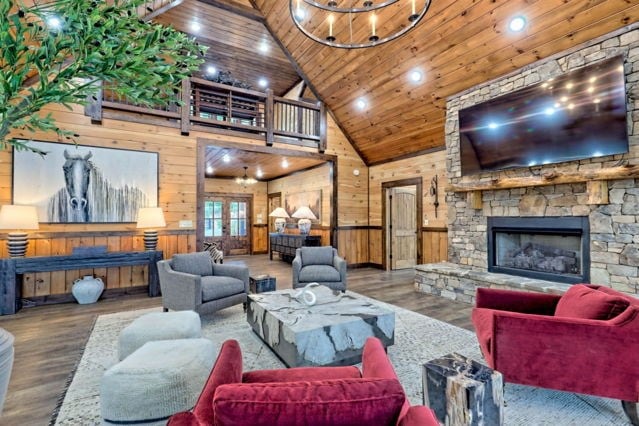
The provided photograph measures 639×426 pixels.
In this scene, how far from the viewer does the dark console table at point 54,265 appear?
390cm

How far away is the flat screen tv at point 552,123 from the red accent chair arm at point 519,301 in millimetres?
1953

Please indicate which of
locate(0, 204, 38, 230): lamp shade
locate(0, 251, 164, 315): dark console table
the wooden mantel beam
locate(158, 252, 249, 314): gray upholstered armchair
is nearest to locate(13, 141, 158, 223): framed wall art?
locate(0, 204, 38, 230): lamp shade

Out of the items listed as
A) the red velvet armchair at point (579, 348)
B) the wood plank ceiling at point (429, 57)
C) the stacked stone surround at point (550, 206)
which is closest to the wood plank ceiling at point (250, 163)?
the wood plank ceiling at point (429, 57)

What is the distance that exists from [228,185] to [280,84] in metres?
3.64

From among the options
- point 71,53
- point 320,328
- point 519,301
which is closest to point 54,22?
point 71,53

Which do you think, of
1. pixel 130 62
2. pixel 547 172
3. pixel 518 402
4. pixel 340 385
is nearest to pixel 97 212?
pixel 130 62

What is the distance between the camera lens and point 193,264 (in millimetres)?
3953

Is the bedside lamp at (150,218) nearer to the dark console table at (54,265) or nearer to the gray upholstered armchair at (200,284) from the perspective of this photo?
the dark console table at (54,265)

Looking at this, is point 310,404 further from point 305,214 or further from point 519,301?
point 305,214

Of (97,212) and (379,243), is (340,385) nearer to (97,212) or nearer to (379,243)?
(97,212)

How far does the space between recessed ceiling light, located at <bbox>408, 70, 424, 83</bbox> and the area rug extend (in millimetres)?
3525

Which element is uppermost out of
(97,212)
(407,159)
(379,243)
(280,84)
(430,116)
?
(280,84)

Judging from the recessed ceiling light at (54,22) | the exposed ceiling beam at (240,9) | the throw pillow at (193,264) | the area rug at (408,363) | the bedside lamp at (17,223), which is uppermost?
the exposed ceiling beam at (240,9)

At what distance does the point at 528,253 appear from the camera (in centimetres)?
426
